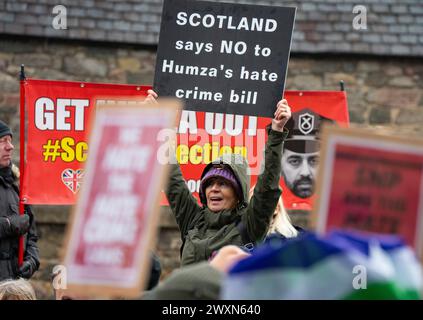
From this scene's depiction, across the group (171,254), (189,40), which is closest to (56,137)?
(189,40)

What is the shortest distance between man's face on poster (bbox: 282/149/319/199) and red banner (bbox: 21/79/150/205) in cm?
145

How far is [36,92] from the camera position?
801 centimetres

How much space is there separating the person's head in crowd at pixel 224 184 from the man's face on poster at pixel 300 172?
2664 millimetres

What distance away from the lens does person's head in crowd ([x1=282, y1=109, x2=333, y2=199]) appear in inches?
337

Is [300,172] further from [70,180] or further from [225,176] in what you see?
[225,176]

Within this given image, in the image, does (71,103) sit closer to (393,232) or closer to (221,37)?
(221,37)

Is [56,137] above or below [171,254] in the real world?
above

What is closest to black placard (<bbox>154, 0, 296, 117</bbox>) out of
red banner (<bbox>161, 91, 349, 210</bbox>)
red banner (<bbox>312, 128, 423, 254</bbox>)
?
red banner (<bbox>161, 91, 349, 210</bbox>)

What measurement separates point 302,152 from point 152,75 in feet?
8.14

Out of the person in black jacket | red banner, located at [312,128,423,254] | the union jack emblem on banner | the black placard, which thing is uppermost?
the black placard

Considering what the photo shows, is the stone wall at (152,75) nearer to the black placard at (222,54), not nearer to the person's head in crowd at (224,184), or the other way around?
the black placard at (222,54)

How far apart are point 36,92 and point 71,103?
26 centimetres

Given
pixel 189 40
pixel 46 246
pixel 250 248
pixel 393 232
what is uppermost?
pixel 189 40

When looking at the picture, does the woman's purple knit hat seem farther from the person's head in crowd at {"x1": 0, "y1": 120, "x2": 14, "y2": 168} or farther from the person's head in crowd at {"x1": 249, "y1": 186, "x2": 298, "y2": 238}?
the person's head in crowd at {"x1": 0, "y1": 120, "x2": 14, "y2": 168}
